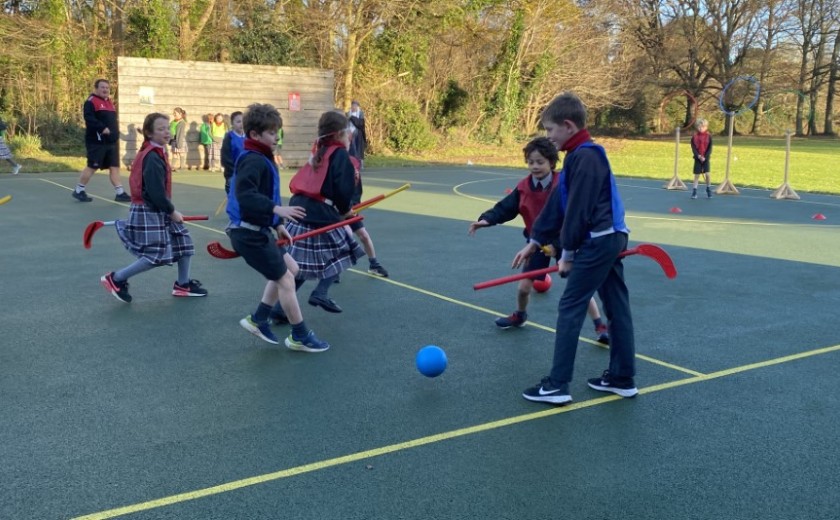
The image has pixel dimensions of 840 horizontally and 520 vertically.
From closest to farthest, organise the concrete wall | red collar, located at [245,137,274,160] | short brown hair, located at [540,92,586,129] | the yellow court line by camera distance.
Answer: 1. the yellow court line
2. short brown hair, located at [540,92,586,129]
3. red collar, located at [245,137,274,160]
4. the concrete wall

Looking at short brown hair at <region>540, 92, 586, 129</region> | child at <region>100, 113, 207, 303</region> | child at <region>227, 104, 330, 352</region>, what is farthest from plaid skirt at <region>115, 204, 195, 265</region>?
short brown hair at <region>540, 92, 586, 129</region>

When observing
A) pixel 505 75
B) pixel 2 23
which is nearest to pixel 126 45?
pixel 2 23

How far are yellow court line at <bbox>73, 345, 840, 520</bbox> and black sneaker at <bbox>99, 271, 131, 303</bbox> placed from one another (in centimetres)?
392

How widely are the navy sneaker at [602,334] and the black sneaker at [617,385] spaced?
3.55 feet

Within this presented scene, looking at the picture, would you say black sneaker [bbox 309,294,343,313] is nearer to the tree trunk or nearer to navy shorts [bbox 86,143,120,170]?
navy shorts [bbox 86,143,120,170]

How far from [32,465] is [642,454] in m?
2.97

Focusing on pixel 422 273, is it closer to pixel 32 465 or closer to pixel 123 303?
pixel 123 303

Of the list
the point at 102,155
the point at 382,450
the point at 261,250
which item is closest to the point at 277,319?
the point at 261,250

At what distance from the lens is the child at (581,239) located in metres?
4.46

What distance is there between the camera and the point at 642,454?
4035 millimetres

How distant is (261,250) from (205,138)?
18.3m

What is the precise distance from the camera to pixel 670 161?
3191cm

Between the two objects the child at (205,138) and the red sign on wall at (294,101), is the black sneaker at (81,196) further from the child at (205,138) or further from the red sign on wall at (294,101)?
the red sign on wall at (294,101)

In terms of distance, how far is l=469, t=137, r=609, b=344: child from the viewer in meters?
6.01
